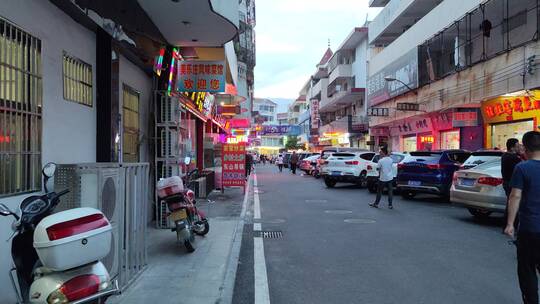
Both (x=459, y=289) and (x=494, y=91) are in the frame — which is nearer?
(x=459, y=289)

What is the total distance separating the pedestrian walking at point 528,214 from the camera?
4.23 metres

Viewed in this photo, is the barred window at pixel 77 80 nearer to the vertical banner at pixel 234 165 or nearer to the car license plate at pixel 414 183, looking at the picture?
the vertical banner at pixel 234 165

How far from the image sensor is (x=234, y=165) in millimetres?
17500

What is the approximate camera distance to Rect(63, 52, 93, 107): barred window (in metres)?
6.26

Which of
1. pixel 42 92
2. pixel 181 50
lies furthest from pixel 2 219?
pixel 181 50

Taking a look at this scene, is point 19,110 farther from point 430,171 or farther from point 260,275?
point 430,171

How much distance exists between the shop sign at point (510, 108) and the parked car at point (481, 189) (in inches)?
354

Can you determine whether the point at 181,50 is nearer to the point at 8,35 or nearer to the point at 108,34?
→ the point at 108,34

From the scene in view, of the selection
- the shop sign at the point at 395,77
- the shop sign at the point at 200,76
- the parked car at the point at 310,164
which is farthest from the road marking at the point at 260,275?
the parked car at the point at 310,164

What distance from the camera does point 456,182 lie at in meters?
11.3

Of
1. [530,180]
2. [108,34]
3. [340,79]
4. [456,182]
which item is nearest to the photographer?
[530,180]

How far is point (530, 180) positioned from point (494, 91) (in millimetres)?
16504

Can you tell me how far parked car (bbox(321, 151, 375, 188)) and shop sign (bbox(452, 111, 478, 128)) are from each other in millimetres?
4574

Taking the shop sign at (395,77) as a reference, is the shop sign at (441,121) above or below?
below
